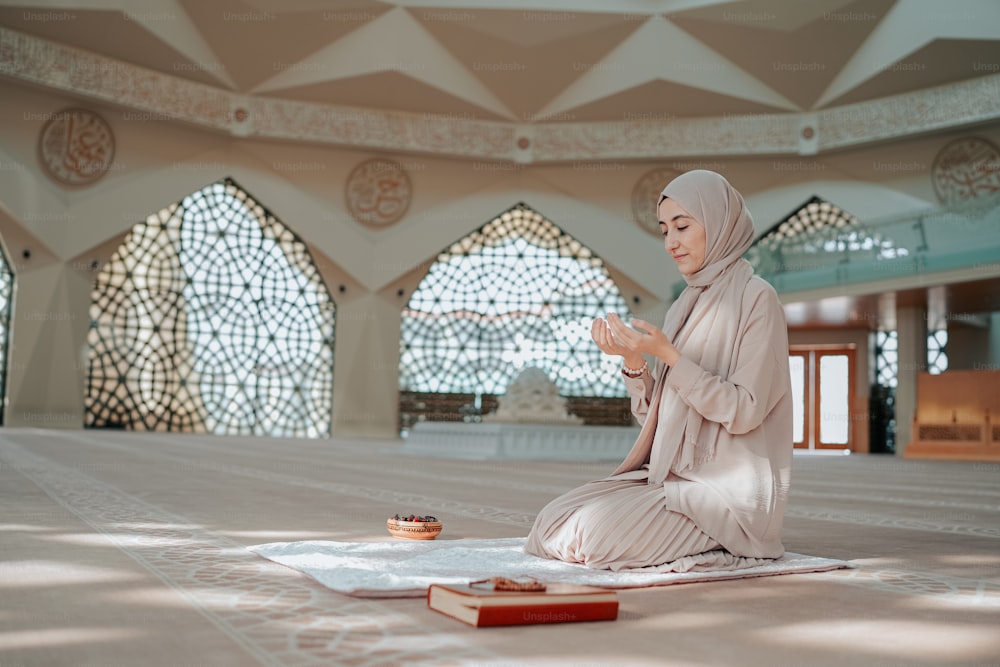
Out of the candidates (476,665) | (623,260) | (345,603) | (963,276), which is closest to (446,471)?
(345,603)

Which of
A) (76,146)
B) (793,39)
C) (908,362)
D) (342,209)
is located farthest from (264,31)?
(908,362)

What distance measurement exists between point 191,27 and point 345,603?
567 inches

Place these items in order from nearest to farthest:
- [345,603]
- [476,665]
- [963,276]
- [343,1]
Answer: [476,665]
[345,603]
[963,276]
[343,1]

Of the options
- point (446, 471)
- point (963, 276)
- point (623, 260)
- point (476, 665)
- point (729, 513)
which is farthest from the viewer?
point (623, 260)

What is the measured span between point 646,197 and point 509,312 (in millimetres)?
3282

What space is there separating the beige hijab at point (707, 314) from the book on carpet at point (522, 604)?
84cm

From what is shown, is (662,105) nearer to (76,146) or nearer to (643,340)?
(76,146)

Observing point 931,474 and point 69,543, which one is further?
point 931,474

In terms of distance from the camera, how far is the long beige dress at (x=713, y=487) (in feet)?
8.72

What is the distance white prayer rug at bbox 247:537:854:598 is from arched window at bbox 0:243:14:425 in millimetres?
13561

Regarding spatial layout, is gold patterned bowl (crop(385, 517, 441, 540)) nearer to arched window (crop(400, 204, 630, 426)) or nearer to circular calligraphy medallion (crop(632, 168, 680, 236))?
arched window (crop(400, 204, 630, 426))

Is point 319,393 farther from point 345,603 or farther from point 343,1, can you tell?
point 345,603

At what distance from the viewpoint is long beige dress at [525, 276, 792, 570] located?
8.72 feet

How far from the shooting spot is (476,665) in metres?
1.60
